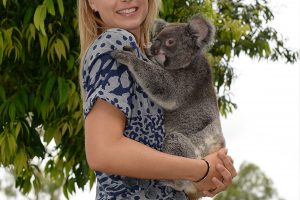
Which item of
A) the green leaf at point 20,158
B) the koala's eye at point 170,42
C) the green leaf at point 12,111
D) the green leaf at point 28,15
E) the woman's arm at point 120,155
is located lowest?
the green leaf at point 20,158

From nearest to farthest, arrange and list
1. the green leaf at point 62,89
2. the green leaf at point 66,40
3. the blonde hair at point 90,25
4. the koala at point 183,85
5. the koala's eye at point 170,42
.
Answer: the koala at point 183,85, the blonde hair at point 90,25, the koala's eye at point 170,42, the green leaf at point 62,89, the green leaf at point 66,40

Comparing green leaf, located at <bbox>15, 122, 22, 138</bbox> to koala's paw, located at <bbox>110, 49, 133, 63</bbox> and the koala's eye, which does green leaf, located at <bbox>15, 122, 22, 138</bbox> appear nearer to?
the koala's eye

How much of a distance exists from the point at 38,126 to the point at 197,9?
7.50 ft

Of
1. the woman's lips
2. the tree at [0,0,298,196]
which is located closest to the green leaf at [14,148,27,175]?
the tree at [0,0,298,196]

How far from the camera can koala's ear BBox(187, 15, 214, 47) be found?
13.0ft

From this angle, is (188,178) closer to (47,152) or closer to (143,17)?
(143,17)

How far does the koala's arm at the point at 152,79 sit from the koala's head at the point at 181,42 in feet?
0.39

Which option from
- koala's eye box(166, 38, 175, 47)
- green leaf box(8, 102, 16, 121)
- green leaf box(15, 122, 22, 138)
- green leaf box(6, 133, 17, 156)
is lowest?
green leaf box(6, 133, 17, 156)

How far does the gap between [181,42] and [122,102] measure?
100 cm

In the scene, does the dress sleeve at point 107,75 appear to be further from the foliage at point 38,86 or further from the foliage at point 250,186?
the foliage at point 250,186

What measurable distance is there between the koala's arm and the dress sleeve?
38 millimetres

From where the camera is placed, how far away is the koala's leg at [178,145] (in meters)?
3.51

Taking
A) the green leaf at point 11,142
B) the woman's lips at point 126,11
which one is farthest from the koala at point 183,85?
the green leaf at point 11,142

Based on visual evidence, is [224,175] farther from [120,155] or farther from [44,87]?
[44,87]
